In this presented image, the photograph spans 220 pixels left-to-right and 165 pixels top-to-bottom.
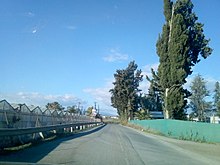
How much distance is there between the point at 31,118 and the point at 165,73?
2487 centimetres

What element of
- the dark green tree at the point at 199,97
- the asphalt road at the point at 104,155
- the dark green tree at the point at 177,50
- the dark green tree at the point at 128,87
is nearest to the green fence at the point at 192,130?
the dark green tree at the point at 177,50

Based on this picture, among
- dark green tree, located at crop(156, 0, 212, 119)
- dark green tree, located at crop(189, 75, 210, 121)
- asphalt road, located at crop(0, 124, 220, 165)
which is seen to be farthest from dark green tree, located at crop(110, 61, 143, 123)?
asphalt road, located at crop(0, 124, 220, 165)

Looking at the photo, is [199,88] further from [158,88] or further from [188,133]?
[188,133]

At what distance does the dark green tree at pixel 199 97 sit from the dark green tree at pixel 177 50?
84.5 metres

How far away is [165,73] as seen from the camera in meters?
48.5

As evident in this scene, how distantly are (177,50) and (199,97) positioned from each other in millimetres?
95799

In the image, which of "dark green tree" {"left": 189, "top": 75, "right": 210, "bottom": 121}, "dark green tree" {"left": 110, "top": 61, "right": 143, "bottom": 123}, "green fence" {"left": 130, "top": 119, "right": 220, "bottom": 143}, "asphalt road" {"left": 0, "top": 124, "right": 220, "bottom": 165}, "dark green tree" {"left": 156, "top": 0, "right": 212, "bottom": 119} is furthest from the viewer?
"dark green tree" {"left": 189, "top": 75, "right": 210, "bottom": 121}

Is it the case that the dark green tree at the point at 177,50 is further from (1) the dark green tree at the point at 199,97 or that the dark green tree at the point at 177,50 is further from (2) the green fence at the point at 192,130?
(1) the dark green tree at the point at 199,97

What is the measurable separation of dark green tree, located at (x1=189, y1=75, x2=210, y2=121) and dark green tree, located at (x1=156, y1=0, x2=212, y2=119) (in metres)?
84.5

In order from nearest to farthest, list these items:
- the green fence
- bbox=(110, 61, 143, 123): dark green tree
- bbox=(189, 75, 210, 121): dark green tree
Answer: the green fence < bbox=(110, 61, 143, 123): dark green tree < bbox=(189, 75, 210, 121): dark green tree

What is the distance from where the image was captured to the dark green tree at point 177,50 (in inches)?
1845

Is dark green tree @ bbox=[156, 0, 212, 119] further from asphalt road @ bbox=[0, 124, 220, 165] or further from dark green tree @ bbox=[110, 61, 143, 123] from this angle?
dark green tree @ bbox=[110, 61, 143, 123]

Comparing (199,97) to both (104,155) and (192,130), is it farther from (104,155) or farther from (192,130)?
(104,155)

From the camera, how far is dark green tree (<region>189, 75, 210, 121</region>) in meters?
136
